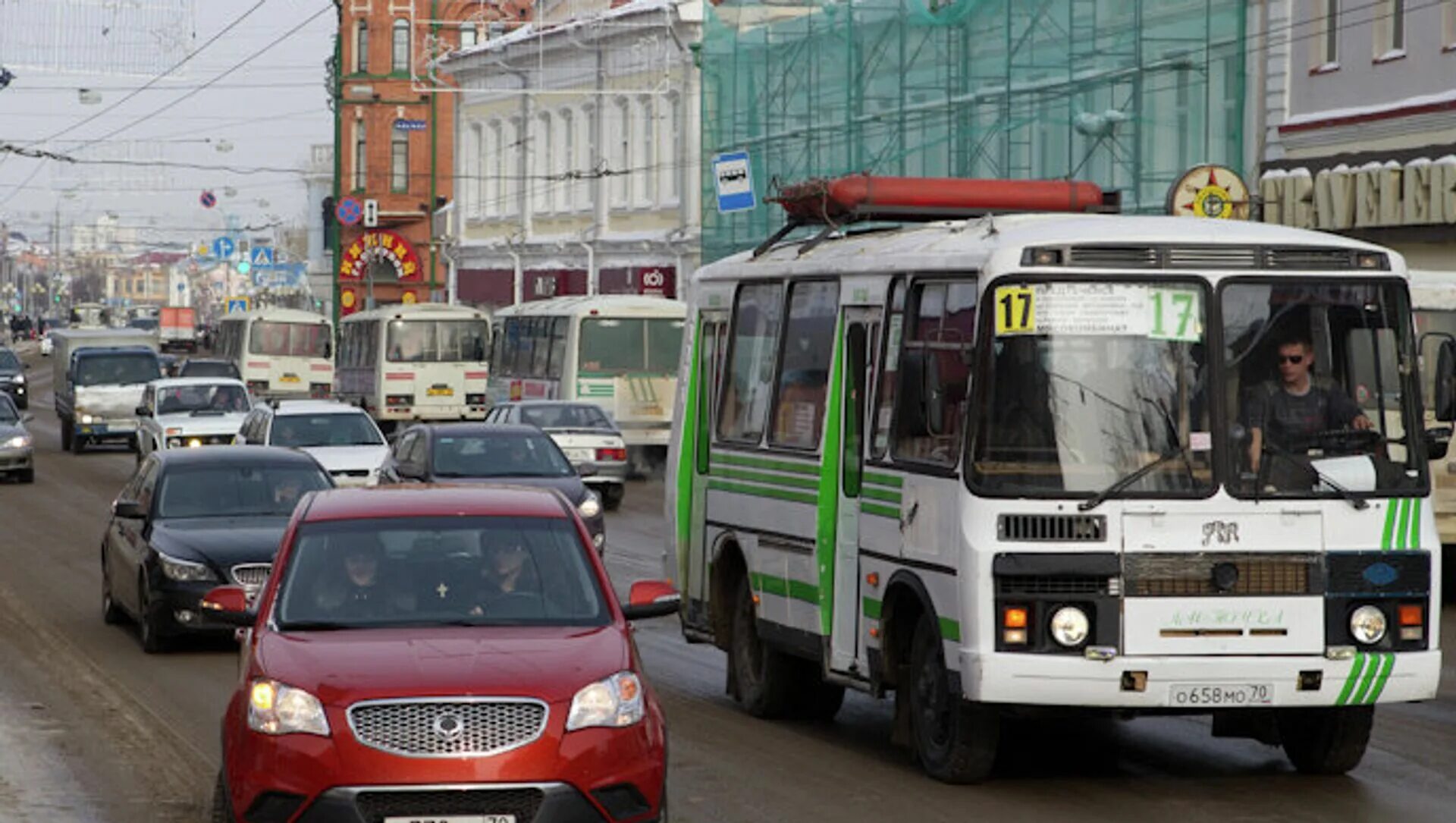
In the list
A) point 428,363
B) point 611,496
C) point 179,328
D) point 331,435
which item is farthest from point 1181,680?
point 179,328

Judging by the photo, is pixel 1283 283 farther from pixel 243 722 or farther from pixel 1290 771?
pixel 243 722

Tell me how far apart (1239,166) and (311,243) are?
380 feet

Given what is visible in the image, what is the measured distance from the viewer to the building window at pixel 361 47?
105 meters

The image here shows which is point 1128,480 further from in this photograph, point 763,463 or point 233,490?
point 233,490

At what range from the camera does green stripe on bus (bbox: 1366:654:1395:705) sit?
12.5 metres

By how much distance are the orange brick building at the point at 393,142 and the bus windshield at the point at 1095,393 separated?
88686mm

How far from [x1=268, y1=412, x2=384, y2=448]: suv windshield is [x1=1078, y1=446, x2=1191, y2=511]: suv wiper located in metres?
22.4

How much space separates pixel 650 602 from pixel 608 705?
159 cm

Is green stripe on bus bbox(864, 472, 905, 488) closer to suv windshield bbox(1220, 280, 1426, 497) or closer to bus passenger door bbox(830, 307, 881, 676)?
bus passenger door bbox(830, 307, 881, 676)

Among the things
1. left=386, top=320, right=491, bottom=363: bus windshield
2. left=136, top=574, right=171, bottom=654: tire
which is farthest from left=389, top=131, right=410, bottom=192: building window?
left=136, top=574, right=171, bottom=654: tire

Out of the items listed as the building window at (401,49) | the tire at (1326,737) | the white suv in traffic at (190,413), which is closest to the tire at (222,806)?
the tire at (1326,737)

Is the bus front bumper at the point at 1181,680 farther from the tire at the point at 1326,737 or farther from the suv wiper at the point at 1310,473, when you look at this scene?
the suv wiper at the point at 1310,473

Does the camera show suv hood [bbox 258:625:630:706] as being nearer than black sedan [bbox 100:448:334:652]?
Yes

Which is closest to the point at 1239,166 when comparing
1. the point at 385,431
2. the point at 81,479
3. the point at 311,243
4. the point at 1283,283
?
the point at 81,479
